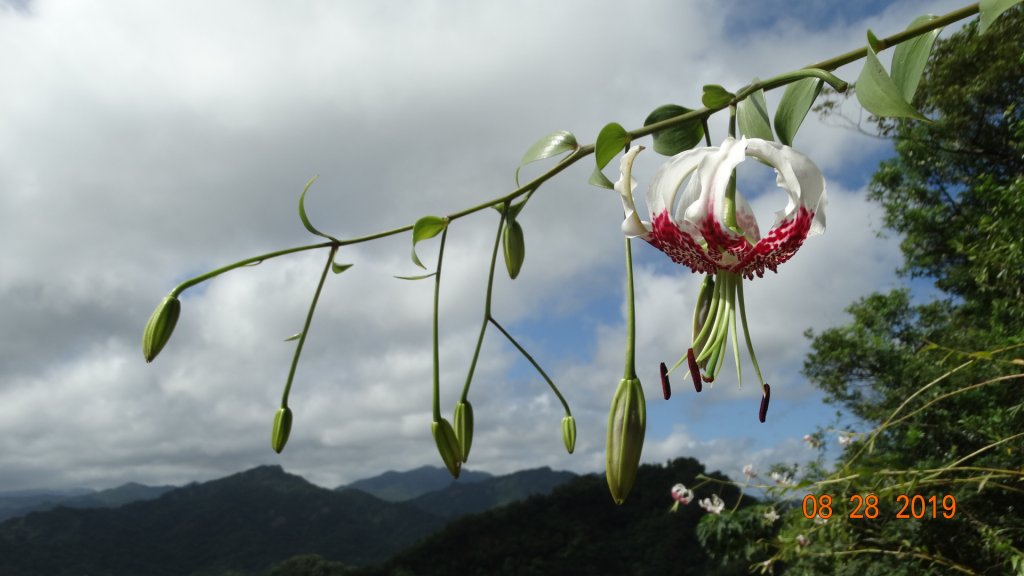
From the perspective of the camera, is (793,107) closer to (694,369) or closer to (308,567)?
(694,369)

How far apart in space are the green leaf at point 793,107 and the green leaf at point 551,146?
0.12 metres

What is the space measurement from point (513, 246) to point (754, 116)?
0.20 meters

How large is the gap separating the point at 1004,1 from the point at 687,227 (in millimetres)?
181

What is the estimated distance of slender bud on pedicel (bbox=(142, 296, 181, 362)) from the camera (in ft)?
1.82

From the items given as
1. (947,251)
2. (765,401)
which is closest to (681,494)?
(765,401)

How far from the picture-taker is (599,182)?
51 cm

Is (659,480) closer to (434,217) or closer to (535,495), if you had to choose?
(535,495)

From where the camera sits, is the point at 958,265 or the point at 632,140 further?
the point at 958,265

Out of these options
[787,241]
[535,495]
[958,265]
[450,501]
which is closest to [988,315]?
[958,265]

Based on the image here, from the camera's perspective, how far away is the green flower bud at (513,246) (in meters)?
0.55

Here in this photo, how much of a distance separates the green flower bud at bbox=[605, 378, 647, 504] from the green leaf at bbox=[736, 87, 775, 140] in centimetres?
14

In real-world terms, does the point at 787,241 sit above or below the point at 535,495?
below

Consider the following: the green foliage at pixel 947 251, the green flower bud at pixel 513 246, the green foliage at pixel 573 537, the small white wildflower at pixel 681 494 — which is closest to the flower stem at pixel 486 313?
the green flower bud at pixel 513 246

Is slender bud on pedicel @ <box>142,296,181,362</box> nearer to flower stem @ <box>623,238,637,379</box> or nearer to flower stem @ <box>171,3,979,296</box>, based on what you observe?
flower stem @ <box>171,3,979,296</box>
